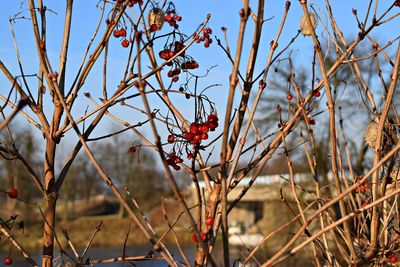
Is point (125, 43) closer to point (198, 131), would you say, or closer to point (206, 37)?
point (206, 37)

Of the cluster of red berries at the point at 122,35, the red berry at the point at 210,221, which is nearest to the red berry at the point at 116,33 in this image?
the cluster of red berries at the point at 122,35

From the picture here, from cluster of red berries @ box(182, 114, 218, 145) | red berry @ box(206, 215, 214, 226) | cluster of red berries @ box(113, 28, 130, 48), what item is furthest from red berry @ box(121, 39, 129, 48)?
red berry @ box(206, 215, 214, 226)

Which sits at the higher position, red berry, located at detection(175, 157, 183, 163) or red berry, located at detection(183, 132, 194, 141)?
red berry, located at detection(183, 132, 194, 141)

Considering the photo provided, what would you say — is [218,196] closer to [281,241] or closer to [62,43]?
[62,43]

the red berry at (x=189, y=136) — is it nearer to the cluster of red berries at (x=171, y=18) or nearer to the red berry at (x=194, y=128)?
the red berry at (x=194, y=128)

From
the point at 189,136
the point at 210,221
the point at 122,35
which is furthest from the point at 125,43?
the point at 210,221

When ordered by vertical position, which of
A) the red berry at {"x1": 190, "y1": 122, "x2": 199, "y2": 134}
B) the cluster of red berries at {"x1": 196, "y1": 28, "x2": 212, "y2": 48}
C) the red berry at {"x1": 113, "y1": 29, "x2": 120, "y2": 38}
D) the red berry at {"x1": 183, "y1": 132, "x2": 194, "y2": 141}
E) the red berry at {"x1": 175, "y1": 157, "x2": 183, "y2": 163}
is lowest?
the red berry at {"x1": 175, "y1": 157, "x2": 183, "y2": 163}

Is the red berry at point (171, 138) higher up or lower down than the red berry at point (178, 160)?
higher up

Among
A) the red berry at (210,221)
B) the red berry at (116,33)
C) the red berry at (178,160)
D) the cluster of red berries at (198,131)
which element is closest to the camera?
the red berry at (210,221)

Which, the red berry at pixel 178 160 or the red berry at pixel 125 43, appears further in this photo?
the red berry at pixel 125 43

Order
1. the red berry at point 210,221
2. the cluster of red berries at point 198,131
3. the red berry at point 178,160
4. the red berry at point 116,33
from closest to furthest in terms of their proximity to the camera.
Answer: the red berry at point 210,221 → the cluster of red berries at point 198,131 → the red berry at point 178,160 → the red berry at point 116,33

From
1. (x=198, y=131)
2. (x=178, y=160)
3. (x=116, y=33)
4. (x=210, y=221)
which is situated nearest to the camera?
(x=210, y=221)

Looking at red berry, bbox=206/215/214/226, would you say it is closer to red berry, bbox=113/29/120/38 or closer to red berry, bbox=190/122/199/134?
red berry, bbox=190/122/199/134

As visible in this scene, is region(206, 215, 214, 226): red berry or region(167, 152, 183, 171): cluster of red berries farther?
region(167, 152, 183, 171): cluster of red berries
